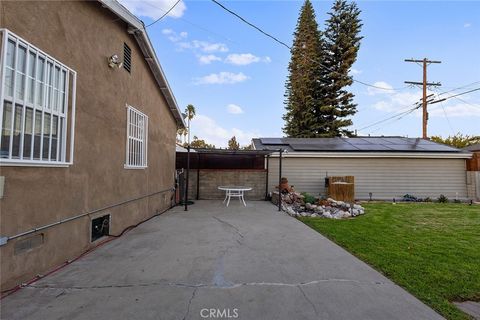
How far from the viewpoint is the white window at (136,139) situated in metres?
5.75

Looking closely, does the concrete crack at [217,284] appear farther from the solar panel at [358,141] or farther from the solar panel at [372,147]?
the solar panel at [358,141]

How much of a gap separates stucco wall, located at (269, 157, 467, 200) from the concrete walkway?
7635 mm

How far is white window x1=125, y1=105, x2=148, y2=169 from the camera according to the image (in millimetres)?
5750

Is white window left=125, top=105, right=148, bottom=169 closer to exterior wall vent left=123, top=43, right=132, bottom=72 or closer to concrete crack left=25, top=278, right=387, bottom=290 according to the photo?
exterior wall vent left=123, top=43, right=132, bottom=72

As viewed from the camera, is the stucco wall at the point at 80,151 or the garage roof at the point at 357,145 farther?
the garage roof at the point at 357,145

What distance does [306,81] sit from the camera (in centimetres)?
2445

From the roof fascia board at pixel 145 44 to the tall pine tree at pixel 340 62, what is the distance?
1791 centimetres

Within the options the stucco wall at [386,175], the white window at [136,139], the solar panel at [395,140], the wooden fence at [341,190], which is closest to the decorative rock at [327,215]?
the wooden fence at [341,190]

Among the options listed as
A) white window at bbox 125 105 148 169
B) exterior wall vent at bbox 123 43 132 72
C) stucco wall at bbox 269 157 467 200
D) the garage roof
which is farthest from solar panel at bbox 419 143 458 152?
exterior wall vent at bbox 123 43 132 72

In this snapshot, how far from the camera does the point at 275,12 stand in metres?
8.38

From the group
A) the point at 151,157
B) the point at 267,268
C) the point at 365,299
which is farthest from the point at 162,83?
the point at 365,299

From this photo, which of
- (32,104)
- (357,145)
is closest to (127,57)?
(32,104)

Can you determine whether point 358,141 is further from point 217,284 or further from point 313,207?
point 217,284

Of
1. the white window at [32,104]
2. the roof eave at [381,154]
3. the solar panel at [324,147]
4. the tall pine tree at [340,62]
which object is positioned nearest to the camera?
the white window at [32,104]
